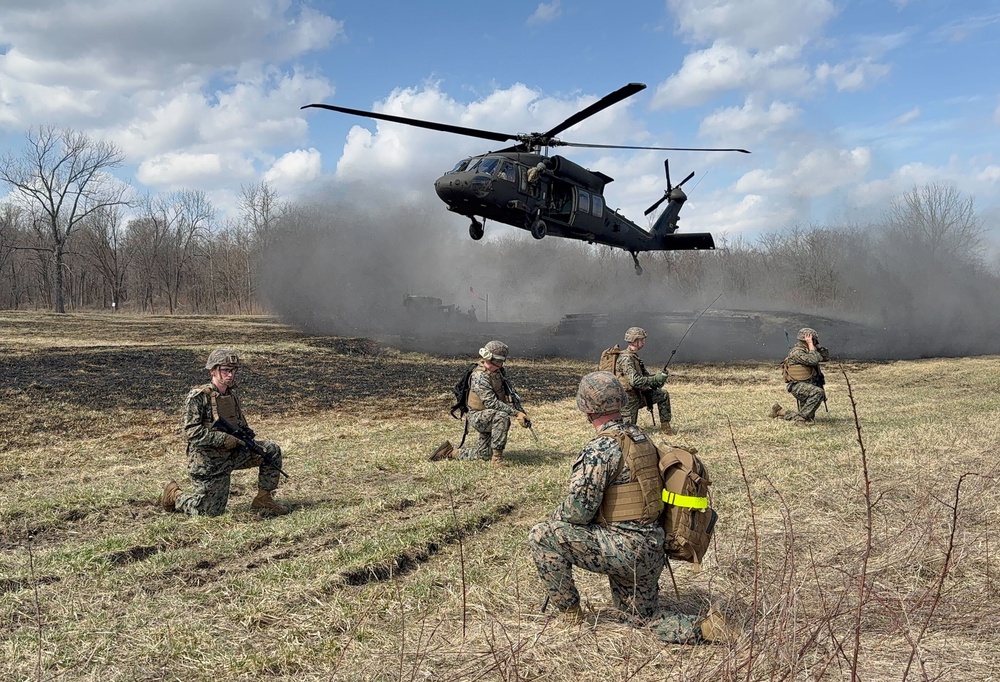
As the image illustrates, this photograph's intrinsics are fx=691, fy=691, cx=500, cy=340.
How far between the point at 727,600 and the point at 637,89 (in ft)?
31.2

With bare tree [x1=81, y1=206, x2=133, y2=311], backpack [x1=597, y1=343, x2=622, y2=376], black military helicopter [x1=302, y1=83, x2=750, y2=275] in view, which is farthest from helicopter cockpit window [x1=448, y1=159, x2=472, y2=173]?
bare tree [x1=81, y1=206, x2=133, y2=311]

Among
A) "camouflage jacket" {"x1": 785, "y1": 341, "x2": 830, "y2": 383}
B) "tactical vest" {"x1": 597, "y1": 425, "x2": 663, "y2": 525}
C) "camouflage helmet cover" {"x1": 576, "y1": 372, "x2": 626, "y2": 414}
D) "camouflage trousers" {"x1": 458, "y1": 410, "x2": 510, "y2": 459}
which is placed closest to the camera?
"tactical vest" {"x1": 597, "y1": 425, "x2": 663, "y2": 525}

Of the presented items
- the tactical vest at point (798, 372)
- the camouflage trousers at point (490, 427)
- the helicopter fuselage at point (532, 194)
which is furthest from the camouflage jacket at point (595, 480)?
the helicopter fuselage at point (532, 194)

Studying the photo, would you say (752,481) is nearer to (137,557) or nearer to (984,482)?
(984,482)

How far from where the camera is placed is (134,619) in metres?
4.28

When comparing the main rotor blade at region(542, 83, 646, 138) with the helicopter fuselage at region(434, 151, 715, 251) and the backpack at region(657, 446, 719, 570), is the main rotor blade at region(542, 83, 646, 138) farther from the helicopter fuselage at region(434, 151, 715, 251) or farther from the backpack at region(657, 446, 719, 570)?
the backpack at region(657, 446, 719, 570)

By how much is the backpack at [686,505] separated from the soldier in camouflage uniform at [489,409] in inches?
188

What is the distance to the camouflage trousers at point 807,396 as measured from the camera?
11172 mm

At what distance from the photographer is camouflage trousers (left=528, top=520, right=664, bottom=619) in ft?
12.4

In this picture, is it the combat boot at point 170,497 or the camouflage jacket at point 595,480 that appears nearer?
the camouflage jacket at point 595,480

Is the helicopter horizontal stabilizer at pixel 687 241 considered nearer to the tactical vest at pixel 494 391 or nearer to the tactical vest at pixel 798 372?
the tactical vest at pixel 798 372

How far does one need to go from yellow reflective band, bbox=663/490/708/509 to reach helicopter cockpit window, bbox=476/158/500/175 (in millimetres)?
12175

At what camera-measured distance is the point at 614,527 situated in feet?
12.5

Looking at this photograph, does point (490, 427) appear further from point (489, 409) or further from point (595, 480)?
point (595, 480)
